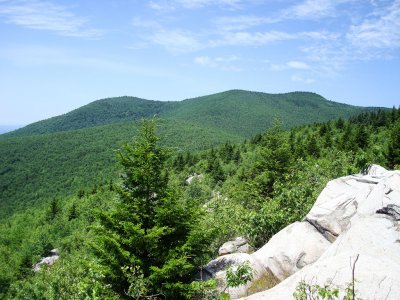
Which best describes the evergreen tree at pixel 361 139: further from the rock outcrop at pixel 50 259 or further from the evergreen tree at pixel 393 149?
the rock outcrop at pixel 50 259

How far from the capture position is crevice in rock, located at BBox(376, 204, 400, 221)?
16.9 metres

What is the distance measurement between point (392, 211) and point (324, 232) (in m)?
3.74

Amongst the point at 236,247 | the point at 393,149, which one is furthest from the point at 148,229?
the point at 393,149

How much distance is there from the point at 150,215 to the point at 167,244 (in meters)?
1.77

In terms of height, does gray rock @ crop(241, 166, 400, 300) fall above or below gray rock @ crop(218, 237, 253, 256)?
above

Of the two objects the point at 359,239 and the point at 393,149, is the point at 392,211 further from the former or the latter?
the point at 393,149

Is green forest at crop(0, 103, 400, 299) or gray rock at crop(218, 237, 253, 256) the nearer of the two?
green forest at crop(0, 103, 400, 299)

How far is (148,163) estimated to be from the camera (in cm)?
1748

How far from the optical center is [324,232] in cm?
1909

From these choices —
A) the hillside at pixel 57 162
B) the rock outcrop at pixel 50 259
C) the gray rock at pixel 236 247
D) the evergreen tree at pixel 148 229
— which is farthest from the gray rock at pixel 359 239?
the hillside at pixel 57 162

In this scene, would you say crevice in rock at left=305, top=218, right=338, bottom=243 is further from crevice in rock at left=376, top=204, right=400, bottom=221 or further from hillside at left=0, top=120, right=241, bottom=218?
hillside at left=0, top=120, right=241, bottom=218

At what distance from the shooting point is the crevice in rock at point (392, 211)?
1690 centimetres

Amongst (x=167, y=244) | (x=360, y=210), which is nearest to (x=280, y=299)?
(x=167, y=244)

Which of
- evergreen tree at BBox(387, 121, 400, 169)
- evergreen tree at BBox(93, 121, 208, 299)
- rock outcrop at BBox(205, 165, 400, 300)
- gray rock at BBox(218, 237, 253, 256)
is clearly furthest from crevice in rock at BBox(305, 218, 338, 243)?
evergreen tree at BBox(387, 121, 400, 169)
